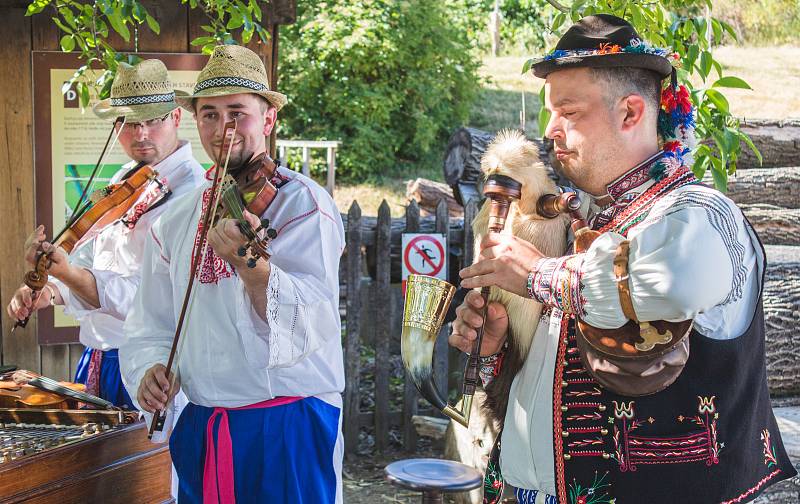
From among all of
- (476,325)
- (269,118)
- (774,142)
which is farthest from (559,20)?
(774,142)

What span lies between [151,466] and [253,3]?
1.98 m

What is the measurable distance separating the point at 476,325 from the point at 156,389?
110 cm

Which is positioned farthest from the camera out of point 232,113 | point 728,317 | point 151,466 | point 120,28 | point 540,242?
point 120,28

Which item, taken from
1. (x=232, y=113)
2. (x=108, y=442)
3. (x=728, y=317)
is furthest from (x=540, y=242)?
(x=108, y=442)

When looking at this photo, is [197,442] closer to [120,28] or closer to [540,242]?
[540,242]

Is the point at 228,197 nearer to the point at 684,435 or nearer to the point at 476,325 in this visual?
the point at 476,325

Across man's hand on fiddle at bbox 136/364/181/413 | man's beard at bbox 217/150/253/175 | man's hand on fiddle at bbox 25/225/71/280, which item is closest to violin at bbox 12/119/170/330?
man's hand on fiddle at bbox 25/225/71/280

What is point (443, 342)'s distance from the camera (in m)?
6.25

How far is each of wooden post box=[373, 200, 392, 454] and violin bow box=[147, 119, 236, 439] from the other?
3.21 meters

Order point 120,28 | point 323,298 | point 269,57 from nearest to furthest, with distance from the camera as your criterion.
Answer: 1. point 323,298
2. point 120,28
3. point 269,57

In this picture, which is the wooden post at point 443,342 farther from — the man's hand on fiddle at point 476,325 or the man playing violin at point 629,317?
the man playing violin at point 629,317

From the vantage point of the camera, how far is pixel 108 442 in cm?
288

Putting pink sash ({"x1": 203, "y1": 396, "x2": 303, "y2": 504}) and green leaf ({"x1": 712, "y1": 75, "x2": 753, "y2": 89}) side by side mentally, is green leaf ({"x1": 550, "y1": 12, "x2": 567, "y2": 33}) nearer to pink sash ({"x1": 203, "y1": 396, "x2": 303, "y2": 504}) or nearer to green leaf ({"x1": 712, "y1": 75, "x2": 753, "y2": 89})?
green leaf ({"x1": 712, "y1": 75, "x2": 753, "y2": 89})

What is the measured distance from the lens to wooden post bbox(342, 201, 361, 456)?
5.91 meters
